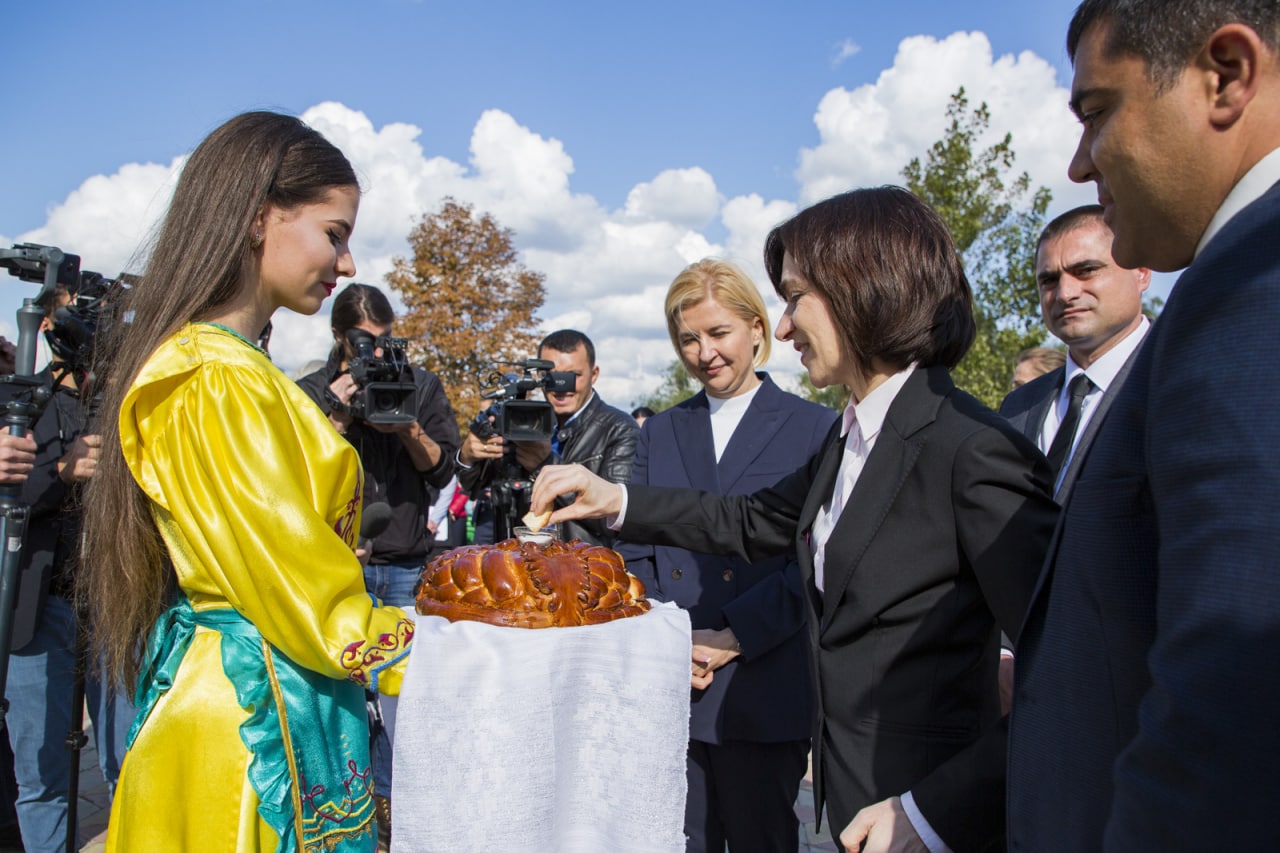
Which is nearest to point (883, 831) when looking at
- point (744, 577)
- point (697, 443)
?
point (744, 577)

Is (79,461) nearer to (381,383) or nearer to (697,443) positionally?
(381,383)

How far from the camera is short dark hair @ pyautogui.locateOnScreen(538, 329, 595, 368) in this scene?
5984mm

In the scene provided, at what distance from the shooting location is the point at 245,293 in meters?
1.98

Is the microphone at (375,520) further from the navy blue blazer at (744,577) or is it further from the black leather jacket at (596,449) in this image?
the black leather jacket at (596,449)

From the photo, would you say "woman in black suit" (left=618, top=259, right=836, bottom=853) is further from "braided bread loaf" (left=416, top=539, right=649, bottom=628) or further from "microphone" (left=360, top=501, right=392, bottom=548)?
"microphone" (left=360, top=501, right=392, bottom=548)

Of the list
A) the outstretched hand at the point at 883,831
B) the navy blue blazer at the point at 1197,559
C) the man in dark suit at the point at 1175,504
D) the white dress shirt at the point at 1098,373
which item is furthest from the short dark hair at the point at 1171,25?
the white dress shirt at the point at 1098,373

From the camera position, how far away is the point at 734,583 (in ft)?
9.23

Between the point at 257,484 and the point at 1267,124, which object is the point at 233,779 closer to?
the point at 257,484

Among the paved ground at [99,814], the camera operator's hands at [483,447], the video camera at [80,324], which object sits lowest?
the paved ground at [99,814]

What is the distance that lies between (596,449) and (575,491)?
2.01 metres

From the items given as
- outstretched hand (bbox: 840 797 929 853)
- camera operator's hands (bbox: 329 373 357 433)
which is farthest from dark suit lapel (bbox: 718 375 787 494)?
camera operator's hands (bbox: 329 373 357 433)

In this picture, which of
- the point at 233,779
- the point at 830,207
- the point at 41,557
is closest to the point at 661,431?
the point at 830,207

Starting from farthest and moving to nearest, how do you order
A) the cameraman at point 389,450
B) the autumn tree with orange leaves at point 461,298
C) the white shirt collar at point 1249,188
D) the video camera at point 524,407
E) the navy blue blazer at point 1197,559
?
the autumn tree with orange leaves at point 461,298, the cameraman at point 389,450, the video camera at point 524,407, the white shirt collar at point 1249,188, the navy blue blazer at point 1197,559

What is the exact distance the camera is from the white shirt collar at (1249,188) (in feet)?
3.00
